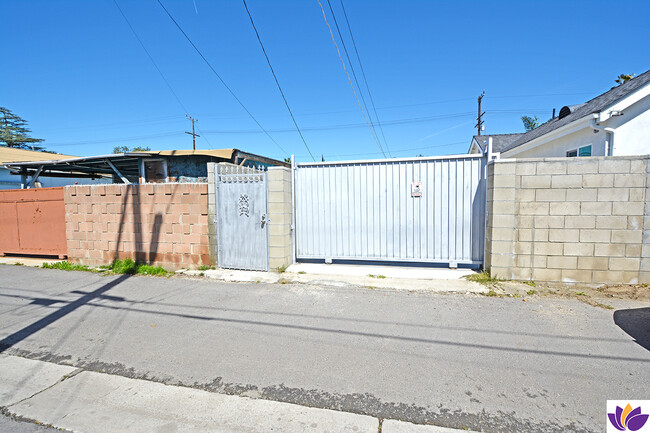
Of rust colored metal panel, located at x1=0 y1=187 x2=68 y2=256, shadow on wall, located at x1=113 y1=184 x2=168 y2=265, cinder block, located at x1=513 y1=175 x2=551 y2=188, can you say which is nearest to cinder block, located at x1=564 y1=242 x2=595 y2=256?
cinder block, located at x1=513 y1=175 x2=551 y2=188

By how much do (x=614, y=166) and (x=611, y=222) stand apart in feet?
2.98

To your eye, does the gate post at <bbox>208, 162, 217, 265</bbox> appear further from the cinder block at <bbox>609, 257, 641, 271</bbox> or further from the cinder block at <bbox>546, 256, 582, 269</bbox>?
the cinder block at <bbox>609, 257, 641, 271</bbox>

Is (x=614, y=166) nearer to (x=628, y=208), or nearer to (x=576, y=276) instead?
(x=628, y=208)

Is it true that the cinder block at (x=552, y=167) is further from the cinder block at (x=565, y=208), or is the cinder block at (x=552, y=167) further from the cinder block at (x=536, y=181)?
the cinder block at (x=565, y=208)

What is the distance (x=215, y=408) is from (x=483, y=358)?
2.60 meters

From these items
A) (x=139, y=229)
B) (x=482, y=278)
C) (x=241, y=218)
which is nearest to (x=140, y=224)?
(x=139, y=229)

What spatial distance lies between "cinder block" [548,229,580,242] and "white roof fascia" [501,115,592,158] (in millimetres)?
4261

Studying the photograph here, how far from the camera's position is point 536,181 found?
535cm

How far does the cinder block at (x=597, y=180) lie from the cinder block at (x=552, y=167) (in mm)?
338

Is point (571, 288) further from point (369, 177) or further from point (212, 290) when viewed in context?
point (212, 290)

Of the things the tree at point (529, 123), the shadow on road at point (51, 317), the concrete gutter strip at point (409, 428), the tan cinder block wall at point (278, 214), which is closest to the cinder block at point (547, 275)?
the concrete gutter strip at point (409, 428)

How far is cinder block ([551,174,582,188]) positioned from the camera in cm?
522

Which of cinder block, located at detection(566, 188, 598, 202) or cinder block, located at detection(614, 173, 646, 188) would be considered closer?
cinder block, located at detection(614, 173, 646, 188)

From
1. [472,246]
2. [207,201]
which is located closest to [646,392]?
[472,246]
